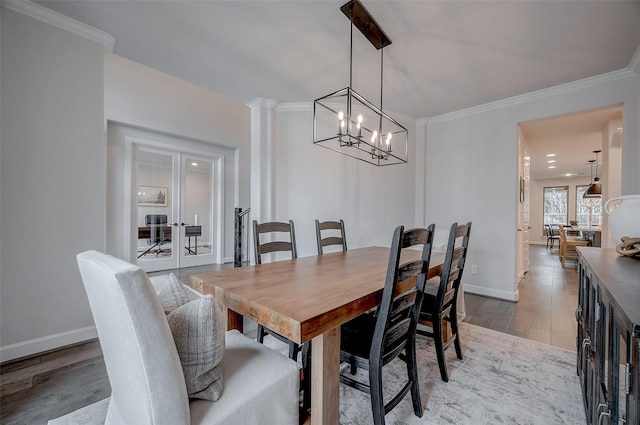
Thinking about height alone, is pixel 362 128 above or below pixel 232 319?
above

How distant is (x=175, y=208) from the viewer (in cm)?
498

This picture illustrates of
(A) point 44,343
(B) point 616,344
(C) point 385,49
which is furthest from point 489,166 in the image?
(A) point 44,343

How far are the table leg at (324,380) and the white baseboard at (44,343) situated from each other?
7.40 ft

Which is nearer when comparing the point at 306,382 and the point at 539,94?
the point at 306,382

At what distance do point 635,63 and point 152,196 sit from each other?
6.41 m

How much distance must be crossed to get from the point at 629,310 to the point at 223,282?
1399mm

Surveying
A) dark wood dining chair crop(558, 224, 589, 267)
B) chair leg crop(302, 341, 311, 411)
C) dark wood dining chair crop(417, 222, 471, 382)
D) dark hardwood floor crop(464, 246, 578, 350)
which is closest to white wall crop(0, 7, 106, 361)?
chair leg crop(302, 341, 311, 411)

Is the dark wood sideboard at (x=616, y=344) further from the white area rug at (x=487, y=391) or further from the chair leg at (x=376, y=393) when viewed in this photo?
the chair leg at (x=376, y=393)

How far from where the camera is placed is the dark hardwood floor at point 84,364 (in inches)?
58.6

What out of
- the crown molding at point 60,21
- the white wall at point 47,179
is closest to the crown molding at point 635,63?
the crown molding at point 60,21

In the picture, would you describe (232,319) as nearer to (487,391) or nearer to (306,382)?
(306,382)

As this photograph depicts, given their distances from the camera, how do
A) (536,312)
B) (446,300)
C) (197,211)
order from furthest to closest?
1. (197,211)
2. (536,312)
3. (446,300)

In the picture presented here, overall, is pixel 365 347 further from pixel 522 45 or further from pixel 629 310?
pixel 522 45

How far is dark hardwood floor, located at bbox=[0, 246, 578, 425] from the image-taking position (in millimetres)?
1487
